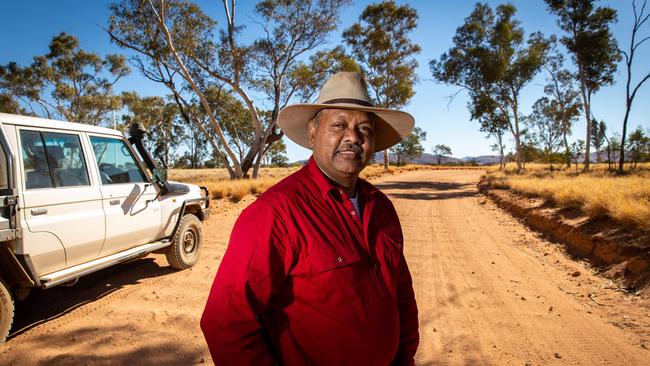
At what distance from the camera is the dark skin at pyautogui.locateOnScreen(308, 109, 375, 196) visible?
186 centimetres

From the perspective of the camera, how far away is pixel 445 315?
4250mm

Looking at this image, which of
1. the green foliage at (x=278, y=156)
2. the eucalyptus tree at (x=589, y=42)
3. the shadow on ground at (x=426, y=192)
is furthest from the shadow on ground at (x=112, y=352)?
the green foliage at (x=278, y=156)

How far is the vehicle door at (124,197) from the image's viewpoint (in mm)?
4582

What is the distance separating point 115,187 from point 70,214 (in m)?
0.75

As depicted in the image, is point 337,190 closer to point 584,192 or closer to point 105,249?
point 105,249

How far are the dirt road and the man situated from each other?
2.06 metres

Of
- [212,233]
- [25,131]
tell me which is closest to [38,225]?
[25,131]

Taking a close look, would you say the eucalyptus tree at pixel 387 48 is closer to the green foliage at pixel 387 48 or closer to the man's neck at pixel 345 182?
the green foliage at pixel 387 48

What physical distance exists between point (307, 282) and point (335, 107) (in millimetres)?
920

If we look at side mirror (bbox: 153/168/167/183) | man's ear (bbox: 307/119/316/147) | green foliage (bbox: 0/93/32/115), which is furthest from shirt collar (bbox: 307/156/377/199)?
green foliage (bbox: 0/93/32/115)

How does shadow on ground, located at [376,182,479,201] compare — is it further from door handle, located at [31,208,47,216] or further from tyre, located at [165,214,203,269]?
door handle, located at [31,208,47,216]

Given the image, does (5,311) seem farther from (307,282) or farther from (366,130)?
(366,130)

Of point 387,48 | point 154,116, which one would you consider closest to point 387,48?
point 387,48

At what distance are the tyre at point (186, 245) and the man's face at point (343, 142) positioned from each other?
4.46 meters
